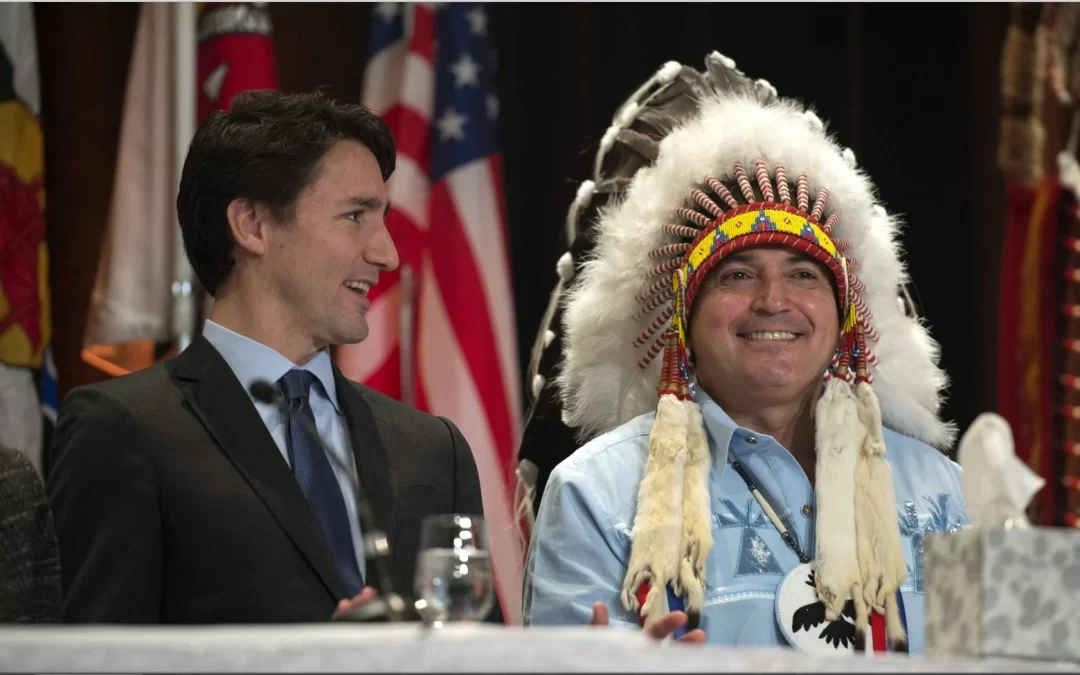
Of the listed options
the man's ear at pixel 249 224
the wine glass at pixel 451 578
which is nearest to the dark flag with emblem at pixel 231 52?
the man's ear at pixel 249 224

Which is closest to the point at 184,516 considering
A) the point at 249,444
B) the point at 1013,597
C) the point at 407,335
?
the point at 249,444

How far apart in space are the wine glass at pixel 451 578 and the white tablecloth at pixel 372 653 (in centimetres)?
19

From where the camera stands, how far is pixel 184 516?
88.8 inches

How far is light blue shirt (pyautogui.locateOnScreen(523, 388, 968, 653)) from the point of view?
247cm

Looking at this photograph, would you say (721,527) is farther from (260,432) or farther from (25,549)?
(25,549)

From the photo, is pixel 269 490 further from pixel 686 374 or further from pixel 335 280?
pixel 686 374

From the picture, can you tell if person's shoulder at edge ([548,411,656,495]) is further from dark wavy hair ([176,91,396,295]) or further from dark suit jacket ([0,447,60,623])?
dark suit jacket ([0,447,60,623])

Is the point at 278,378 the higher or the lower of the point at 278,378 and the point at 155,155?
the lower

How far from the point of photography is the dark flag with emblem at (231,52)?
403 centimetres

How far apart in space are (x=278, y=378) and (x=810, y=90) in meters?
2.58

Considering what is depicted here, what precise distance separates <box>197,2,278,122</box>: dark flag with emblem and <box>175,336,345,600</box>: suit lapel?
1.70 meters

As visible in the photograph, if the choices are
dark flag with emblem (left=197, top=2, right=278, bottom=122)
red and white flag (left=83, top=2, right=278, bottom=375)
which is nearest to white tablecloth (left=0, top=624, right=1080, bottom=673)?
red and white flag (left=83, top=2, right=278, bottom=375)

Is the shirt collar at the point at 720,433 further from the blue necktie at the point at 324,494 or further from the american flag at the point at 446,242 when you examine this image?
the american flag at the point at 446,242

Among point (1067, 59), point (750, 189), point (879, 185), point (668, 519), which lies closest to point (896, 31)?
point (879, 185)
